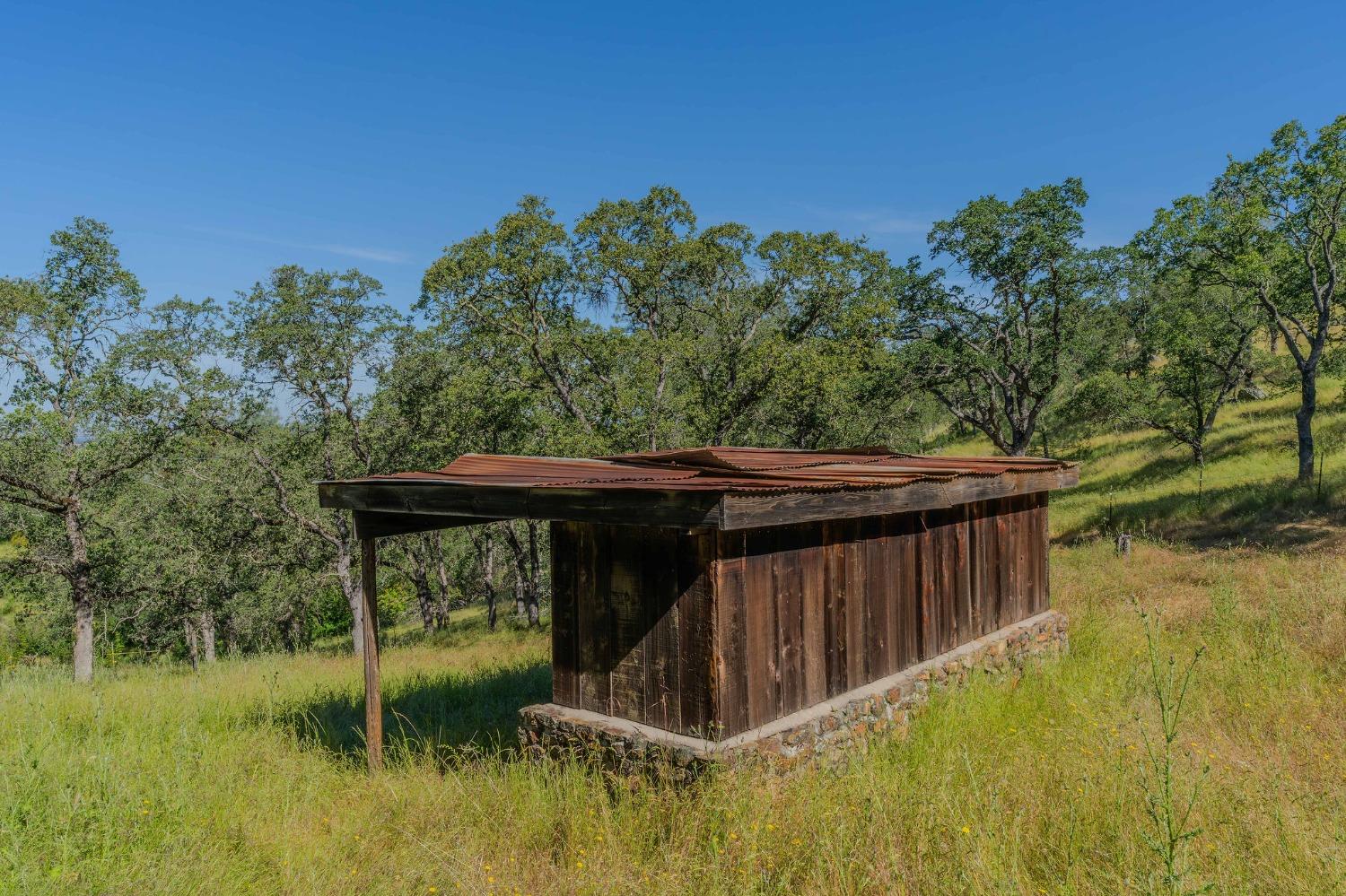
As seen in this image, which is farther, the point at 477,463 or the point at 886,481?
the point at 477,463

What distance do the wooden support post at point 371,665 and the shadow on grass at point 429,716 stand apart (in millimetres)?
200

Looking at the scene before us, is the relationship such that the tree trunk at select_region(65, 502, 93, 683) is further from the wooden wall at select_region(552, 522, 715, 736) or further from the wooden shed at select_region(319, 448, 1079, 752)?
the wooden wall at select_region(552, 522, 715, 736)

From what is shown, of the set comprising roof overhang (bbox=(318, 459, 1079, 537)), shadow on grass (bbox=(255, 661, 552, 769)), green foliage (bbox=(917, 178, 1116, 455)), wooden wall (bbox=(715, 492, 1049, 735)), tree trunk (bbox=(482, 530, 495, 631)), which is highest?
green foliage (bbox=(917, 178, 1116, 455))

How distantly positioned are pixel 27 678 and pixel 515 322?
9757 mm

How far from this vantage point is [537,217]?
1480 centimetres

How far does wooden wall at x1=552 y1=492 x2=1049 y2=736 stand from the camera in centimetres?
429

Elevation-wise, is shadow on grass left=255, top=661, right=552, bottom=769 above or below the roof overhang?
below

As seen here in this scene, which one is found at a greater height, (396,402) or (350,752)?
(396,402)

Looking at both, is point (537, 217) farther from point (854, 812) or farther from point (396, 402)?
point (854, 812)

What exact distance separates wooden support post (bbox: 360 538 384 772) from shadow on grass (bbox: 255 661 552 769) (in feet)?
0.66

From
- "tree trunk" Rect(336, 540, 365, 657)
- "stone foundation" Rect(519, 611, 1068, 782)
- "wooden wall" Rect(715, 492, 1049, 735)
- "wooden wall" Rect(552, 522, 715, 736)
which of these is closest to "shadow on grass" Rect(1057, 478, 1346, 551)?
"wooden wall" Rect(715, 492, 1049, 735)

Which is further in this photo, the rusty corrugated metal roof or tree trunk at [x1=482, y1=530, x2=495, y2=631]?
tree trunk at [x1=482, y1=530, x2=495, y2=631]

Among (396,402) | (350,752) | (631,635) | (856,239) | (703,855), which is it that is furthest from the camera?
(856,239)

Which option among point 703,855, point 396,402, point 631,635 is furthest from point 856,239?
point 703,855
